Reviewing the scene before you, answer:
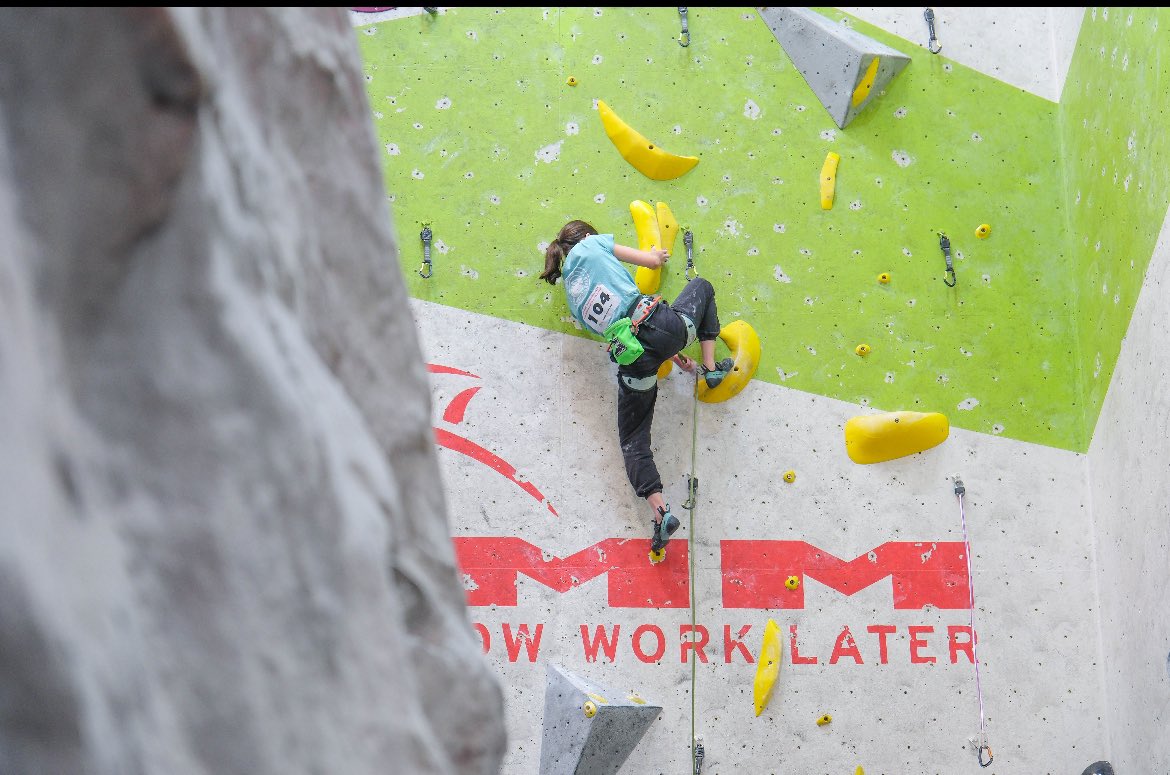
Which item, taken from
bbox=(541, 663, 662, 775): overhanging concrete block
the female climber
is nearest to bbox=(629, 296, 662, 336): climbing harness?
the female climber

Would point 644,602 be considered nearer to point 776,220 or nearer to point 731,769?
point 731,769

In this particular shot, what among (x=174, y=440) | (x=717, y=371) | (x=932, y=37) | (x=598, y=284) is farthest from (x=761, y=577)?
(x=174, y=440)

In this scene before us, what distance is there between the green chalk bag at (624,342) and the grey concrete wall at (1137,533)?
146 centimetres

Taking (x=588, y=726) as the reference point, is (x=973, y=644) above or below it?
above

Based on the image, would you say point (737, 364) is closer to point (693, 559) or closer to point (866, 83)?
point (693, 559)

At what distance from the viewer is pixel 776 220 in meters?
3.49

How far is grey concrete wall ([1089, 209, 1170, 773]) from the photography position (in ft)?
9.48

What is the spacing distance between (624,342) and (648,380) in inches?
7.6

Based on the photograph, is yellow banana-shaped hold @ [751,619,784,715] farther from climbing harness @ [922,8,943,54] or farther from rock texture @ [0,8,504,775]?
rock texture @ [0,8,504,775]

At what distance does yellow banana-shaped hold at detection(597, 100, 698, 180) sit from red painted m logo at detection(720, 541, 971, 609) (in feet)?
4.13

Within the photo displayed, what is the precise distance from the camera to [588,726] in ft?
10.2

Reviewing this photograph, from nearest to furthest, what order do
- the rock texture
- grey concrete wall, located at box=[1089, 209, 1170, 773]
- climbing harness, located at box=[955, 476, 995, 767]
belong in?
1. the rock texture
2. grey concrete wall, located at box=[1089, 209, 1170, 773]
3. climbing harness, located at box=[955, 476, 995, 767]

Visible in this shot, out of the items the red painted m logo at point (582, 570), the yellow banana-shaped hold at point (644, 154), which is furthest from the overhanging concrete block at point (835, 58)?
the red painted m logo at point (582, 570)

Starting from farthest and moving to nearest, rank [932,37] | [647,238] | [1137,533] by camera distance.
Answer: [932,37] → [647,238] → [1137,533]
